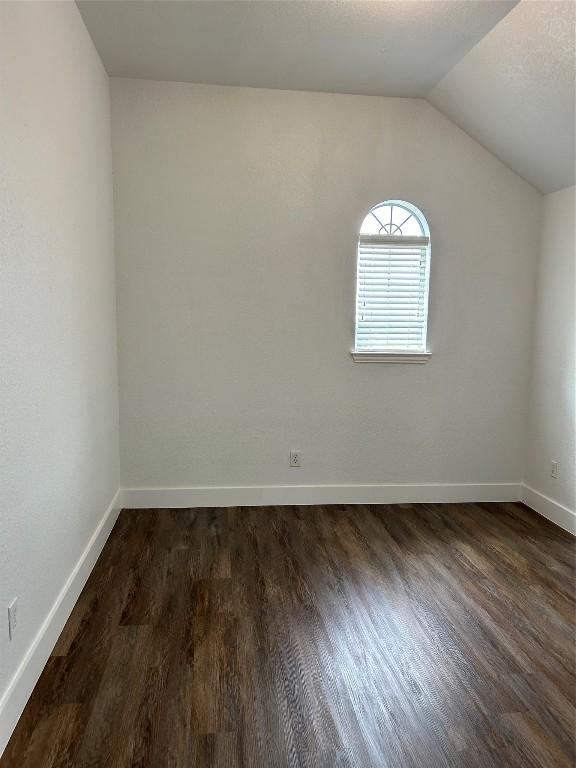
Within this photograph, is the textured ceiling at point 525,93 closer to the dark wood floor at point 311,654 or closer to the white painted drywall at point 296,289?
the white painted drywall at point 296,289

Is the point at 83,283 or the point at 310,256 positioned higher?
the point at 310,256

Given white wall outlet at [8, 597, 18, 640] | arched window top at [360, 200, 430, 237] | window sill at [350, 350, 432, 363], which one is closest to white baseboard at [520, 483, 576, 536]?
window sill at [350, 350, 432, 363]

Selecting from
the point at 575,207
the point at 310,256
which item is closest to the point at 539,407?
the point at 575,207

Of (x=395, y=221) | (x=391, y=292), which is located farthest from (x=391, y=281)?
(x=395, y=221)

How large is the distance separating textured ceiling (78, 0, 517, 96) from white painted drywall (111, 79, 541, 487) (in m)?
0.22

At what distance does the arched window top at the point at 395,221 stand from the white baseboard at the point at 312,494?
1.85 metres

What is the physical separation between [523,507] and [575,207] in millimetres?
2135

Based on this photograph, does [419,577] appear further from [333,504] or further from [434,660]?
[333,504]

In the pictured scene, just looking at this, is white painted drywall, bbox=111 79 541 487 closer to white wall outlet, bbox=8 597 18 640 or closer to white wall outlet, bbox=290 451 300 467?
white wall outlet, bbox=290 451 300 467

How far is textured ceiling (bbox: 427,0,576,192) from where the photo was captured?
8.05 ft

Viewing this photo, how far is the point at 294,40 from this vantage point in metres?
2.80

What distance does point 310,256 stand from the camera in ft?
11.9

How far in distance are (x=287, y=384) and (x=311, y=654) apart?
1.94 metres

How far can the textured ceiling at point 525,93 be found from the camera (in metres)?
2.45
